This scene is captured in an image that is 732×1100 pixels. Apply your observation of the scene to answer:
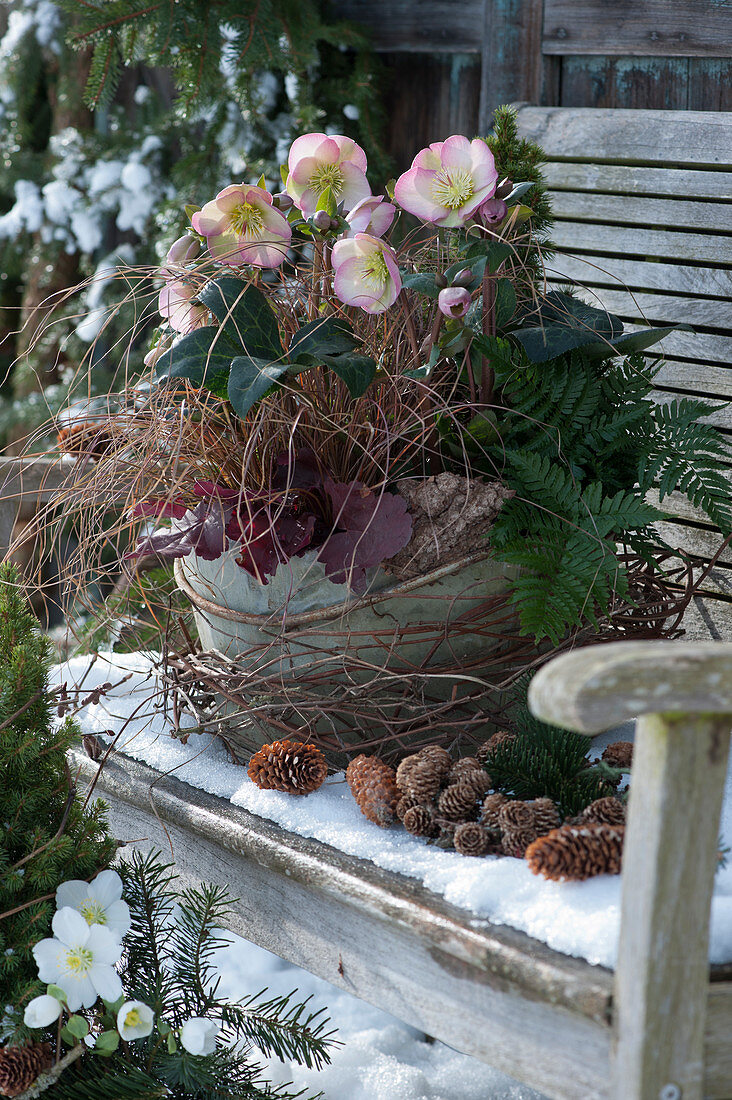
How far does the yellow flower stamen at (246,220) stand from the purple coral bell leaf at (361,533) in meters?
0.27

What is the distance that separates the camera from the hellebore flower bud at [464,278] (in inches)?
34.3

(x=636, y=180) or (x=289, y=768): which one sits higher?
(x=636, y=180)

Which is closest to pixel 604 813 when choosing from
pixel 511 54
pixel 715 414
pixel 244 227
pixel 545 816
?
pixel 545 816

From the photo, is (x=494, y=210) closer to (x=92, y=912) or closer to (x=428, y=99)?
(x=92, y=912)

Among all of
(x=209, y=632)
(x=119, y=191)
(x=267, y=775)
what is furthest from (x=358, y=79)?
(x=267, y=775)

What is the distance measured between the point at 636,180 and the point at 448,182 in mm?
711

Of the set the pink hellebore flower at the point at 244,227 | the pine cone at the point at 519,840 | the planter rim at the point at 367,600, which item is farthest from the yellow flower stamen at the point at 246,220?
the pine cone at the point at 519,840

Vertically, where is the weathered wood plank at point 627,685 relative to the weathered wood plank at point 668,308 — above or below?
below

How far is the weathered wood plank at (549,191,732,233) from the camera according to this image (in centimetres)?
139

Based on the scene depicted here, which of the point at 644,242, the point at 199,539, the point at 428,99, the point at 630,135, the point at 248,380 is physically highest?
the point at 428,99

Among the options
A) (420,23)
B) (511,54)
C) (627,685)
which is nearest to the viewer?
(627,685)

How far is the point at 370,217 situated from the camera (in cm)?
91

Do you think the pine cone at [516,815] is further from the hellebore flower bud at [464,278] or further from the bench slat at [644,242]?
the bench slat at [644,242]

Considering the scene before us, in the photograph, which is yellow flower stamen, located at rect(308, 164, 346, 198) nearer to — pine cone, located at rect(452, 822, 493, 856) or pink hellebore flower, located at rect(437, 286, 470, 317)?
pink hellebore flower, located at rect(437, 286, 470, 317)
